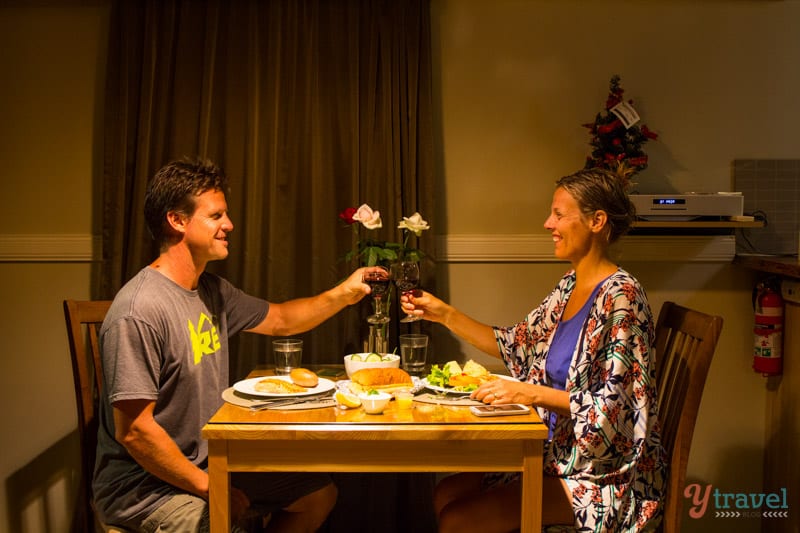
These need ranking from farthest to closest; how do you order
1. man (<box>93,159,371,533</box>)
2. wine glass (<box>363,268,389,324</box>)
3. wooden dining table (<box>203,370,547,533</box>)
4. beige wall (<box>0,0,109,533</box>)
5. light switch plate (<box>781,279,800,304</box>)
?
beige wall (<box>0,0,109,533</box>) → light switch plate (<box>781,279,800,304</box>) → wine glass (<box>363,268,389,324</box>) → man (<box>93,159,371,533</box>) → wooden dining table (<box>203,370,547,533</box>)

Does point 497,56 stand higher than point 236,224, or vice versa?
point 497,56

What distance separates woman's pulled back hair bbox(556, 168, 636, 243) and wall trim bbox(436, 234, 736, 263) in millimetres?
858

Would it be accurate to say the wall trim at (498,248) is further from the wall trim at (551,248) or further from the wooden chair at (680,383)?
the wooden chair at (680,383)

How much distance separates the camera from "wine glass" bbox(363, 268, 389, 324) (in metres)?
2.48

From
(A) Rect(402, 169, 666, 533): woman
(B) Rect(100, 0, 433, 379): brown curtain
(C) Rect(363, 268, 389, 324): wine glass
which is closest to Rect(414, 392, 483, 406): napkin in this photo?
(A) Rect(402, 169, 666, 533): woman

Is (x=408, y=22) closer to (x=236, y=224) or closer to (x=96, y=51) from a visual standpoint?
(x=236, y=224)

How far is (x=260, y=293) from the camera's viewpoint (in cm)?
297

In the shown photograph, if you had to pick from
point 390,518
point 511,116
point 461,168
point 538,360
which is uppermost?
point 511,116

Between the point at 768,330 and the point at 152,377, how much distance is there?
2272 millimetres

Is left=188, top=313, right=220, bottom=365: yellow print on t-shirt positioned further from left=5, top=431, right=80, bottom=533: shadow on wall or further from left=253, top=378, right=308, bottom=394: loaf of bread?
left=5, top=431, right=80, bottom=533: shadow on wall

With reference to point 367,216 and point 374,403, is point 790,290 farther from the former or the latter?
point 374,403

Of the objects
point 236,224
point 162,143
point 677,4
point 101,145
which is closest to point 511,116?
point 677,4

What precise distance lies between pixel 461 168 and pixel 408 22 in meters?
0.60

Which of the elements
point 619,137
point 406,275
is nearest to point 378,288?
point 406,275
